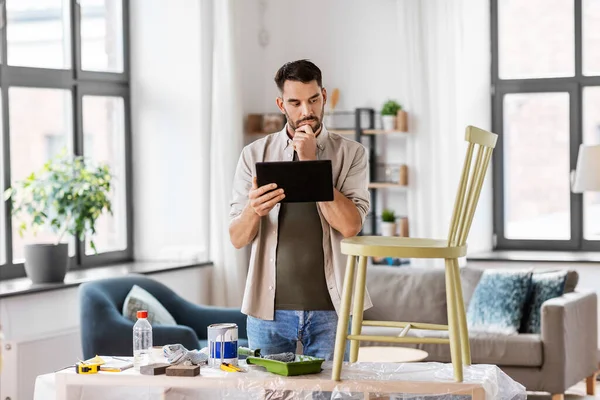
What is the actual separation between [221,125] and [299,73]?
157 inches

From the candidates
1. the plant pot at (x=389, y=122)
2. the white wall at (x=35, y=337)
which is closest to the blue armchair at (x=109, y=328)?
the white wall at (x=35, y=337)

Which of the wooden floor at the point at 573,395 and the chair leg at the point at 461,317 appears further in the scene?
the wooden floor at the point at 573,395

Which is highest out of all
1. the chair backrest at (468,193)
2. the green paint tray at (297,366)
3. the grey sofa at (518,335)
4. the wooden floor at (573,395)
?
the chair backrest at (468,193)

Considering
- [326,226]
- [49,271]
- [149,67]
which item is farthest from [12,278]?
[326,226]

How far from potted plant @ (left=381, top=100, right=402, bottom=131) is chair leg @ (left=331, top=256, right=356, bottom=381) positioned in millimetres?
4390

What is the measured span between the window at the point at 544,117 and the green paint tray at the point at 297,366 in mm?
4671

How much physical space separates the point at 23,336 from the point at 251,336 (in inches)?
98.5

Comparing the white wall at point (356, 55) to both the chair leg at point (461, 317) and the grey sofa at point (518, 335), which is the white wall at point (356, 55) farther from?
the chair leg at point (461, 317)

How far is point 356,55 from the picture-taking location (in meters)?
7.32

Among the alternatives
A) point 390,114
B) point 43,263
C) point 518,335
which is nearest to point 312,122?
point 43,263

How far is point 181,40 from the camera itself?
6719mm

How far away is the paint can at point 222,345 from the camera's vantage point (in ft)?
9.51

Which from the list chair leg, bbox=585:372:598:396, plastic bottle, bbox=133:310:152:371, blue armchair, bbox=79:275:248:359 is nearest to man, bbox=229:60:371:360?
plastic bottle, bbox=133:310:152:371

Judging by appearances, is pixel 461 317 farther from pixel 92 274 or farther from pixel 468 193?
pixel 92 274
